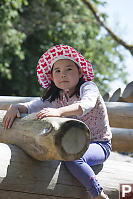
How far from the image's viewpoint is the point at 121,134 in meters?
4.90

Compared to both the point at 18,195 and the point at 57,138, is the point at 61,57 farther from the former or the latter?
the point at 18,195

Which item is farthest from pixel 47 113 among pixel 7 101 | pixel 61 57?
pixel 7 101

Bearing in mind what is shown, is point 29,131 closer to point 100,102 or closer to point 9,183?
point 9,183

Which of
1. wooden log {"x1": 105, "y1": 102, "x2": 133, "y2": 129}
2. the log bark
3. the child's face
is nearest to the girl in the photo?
the child's face

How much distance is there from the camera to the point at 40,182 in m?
2.10

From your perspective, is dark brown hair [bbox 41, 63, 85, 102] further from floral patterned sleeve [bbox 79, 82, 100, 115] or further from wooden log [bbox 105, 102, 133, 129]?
wooden log [bbox 105, 102, 133, 129]

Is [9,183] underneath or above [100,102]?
underneath

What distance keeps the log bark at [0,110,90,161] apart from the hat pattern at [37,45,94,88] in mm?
792

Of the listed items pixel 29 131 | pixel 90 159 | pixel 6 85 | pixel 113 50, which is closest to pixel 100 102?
pixel 90 159

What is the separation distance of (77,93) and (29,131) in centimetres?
73

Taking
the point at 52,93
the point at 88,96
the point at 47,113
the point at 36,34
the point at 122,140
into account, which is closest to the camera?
the point at 47,113

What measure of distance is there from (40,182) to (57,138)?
1.50ft

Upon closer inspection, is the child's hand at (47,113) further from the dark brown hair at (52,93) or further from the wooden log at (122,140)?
the wooden log at (122,140)

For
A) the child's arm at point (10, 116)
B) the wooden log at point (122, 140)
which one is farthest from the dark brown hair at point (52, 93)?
the wooden log at point (122, 140)
